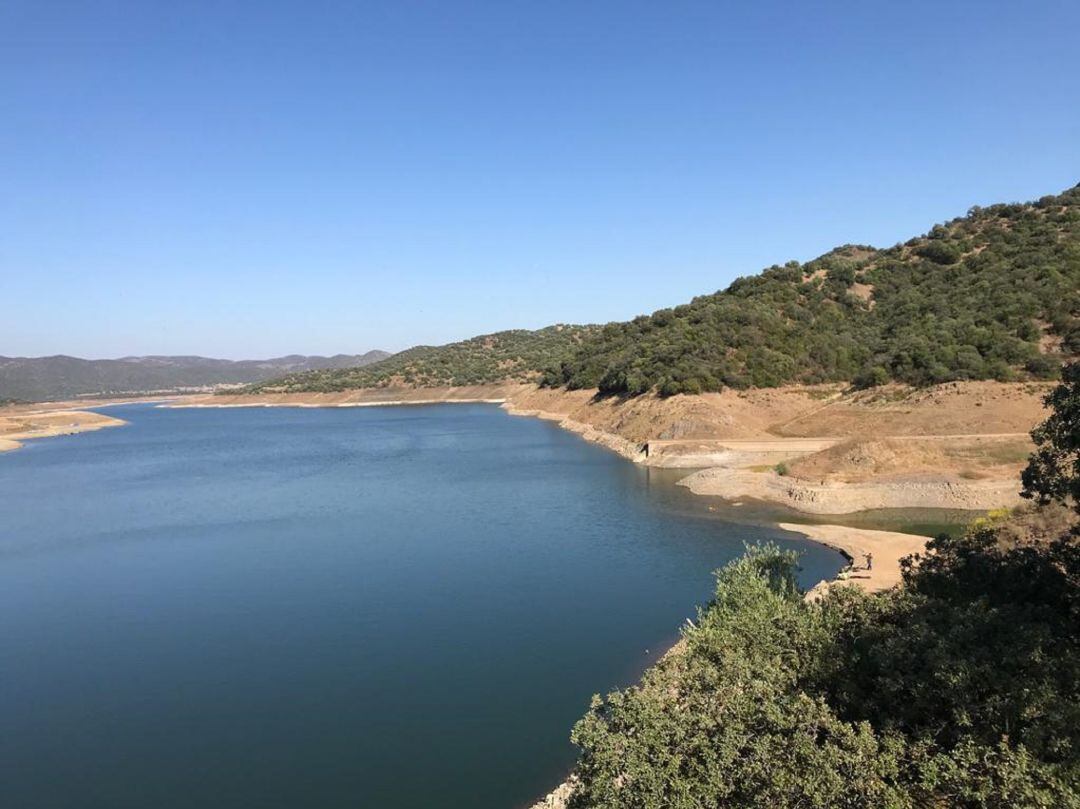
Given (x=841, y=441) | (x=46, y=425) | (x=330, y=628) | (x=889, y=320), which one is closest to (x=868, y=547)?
(x=841, y=441)

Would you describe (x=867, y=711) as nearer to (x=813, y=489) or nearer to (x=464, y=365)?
(x=813, y=489)

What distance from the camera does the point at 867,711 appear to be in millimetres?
11625

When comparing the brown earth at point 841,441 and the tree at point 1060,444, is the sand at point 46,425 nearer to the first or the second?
the brown earth at point 841,441

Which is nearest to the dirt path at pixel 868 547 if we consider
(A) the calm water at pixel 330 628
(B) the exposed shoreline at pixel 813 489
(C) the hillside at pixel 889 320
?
(B) the exposed shoreline at pixel 813 489

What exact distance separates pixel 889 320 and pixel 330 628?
76.6 meters

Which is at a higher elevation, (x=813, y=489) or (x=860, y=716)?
(x=860, y=716)

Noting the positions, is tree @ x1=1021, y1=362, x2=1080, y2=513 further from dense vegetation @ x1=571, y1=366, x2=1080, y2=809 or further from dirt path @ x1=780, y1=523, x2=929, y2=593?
dirt path @ x1=780, y1=523, x2=929, y2=593

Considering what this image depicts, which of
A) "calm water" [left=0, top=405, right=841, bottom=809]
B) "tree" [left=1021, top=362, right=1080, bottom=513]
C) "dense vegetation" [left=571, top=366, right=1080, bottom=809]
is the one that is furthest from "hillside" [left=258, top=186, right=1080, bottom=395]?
"dense vegetation" [left=571, top=366, right=1080, bottom=809]

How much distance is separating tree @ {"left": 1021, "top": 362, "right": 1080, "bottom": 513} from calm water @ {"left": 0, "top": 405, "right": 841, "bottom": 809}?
12.3m

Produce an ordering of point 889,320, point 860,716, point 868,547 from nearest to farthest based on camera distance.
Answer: point 860,716, point 868,547, point 889,320

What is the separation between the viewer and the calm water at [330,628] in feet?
55.8

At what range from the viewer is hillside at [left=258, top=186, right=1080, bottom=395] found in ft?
202

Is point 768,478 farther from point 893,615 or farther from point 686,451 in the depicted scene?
point 893,615

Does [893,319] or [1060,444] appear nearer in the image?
[1060,444]
